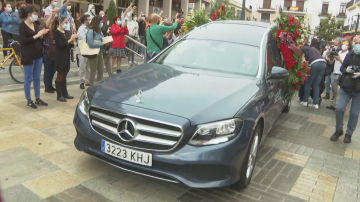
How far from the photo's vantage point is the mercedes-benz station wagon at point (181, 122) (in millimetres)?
3090

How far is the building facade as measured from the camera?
71.8 metres

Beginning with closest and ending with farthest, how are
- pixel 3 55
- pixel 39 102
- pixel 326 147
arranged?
pixel 326 147 < pixel 39 102 < pixel 3 55

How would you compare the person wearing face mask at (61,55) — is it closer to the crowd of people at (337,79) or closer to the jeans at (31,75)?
the jeans at (31,75)

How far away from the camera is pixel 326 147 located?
5.73m

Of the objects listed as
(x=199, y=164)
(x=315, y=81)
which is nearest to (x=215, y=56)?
(x=199, y=164)

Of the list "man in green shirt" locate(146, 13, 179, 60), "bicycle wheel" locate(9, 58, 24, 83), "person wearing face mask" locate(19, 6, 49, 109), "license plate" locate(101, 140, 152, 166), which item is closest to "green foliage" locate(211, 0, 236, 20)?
"man in green shirt" locate(146, 13, 179, 60)

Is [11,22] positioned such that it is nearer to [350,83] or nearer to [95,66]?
[95,66]

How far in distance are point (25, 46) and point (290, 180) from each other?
15.5 ft

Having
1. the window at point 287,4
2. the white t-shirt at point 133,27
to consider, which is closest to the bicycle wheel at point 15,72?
the white t-shirt at point 133,27

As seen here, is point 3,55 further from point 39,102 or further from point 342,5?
point 342,5

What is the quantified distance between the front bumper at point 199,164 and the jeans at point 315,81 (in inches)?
234

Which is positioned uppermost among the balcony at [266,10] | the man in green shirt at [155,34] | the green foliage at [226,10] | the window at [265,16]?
the balcony at [266,10]

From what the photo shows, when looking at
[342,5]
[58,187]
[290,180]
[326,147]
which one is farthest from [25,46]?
[342,5]

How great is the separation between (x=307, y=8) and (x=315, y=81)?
7454 cm
